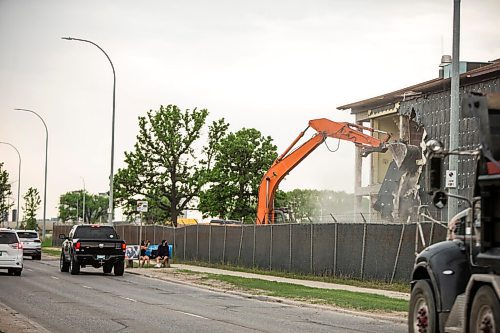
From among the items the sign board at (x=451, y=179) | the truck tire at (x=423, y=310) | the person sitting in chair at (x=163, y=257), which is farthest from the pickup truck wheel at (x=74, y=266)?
the truck tire at (x=423, y=310)

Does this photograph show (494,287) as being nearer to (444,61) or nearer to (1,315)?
(1,315)

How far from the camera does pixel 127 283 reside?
33.9 m

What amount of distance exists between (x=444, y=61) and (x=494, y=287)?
150 ft

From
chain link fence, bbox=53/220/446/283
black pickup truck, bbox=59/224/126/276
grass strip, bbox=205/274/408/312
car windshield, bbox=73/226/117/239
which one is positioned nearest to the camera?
grass strip, bbox=205/274/408/312

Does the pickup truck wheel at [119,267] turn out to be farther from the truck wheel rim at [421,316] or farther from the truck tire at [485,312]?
the truck tire at [485,312]

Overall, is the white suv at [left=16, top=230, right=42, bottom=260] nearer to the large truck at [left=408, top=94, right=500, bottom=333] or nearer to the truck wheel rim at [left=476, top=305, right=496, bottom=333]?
the large truck at [left=408, top=94, right=500, bottom=333]

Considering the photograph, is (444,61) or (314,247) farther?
(444,61)

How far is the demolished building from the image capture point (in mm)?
44594

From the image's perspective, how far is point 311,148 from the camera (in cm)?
4466

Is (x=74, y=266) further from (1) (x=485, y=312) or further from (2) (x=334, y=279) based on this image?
(1) (x=485, y=312)

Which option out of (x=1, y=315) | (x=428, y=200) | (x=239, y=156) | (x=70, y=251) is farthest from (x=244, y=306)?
(x=239, y=156)

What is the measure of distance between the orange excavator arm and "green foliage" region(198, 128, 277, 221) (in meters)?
29.3

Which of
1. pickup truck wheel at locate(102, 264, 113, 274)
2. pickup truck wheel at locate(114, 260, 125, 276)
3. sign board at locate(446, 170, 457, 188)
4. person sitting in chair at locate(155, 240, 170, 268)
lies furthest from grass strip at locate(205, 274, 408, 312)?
person sitting in chair at locate(155, 240, 170, 268)

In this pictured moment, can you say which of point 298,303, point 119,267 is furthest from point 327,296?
point 119,267
